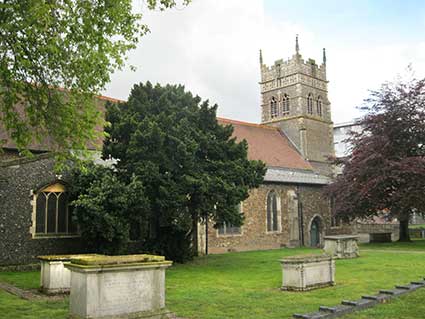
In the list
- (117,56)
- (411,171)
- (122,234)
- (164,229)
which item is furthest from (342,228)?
(117,56)

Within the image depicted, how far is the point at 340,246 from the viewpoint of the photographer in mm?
19125

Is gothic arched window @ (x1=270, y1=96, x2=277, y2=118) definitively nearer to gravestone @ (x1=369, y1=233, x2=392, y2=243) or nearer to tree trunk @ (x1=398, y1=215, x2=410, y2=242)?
gravestone @ (x1=369, y1=233, x2=392, y2=243)

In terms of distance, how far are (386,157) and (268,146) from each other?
9.63 metres

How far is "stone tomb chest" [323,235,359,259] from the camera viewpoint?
19.1m

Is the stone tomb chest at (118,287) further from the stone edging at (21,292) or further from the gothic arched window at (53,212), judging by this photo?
the gothic arched window at (53,212)

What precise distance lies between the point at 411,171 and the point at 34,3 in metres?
20.7

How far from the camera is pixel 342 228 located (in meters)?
34.3

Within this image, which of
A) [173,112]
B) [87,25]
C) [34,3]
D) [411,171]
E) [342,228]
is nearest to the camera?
[34,3]

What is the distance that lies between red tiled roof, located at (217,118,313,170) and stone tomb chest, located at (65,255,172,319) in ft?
73.7

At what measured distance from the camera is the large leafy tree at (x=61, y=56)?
9117mm

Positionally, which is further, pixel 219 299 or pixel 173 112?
pixel 173 112

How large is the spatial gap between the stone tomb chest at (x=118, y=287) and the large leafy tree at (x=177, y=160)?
7.92 meters

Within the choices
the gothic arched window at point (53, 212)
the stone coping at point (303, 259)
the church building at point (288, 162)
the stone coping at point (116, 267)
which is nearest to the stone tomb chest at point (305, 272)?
the stone coping at point (303, 259)

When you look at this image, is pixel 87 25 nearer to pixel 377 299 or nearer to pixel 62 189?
pixel 377 299
